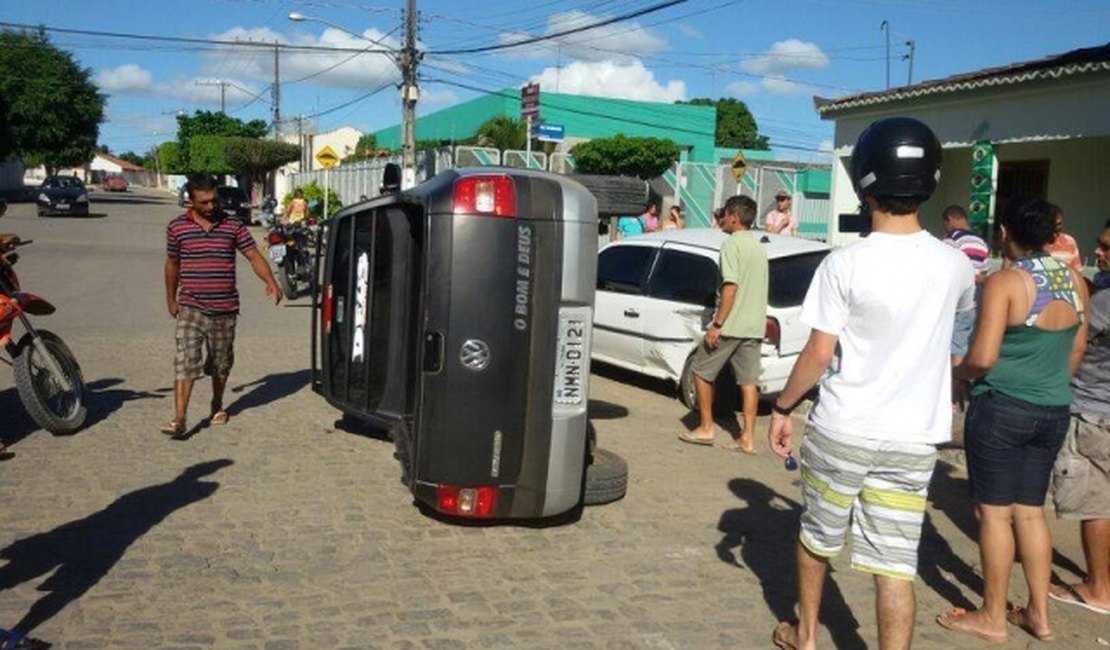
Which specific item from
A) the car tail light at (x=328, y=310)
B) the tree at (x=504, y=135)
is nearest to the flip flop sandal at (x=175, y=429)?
the car tail light at (x=328, y=310)

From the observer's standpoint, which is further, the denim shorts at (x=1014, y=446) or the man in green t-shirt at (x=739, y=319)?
the man in green t-shirt at (x=739, y=319)

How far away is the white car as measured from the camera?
27.7 feet

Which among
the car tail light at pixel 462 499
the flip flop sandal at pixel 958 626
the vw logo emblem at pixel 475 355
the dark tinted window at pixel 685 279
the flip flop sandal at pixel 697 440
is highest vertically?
the dark tinted window at pixel 685 279

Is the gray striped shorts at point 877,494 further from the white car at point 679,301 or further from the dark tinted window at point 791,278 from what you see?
the dark tinted window at point 791,278

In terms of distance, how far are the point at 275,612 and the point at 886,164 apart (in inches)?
118

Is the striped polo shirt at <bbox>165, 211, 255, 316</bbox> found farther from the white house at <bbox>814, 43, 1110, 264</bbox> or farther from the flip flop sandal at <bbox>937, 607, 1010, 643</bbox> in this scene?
the white house at <bbox>814, 43, 1110, 264</bbox>

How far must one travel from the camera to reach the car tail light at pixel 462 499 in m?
5.08

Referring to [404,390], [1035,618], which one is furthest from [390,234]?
[1035,618]

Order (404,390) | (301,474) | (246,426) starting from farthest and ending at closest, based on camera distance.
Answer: (246,426), (301,474), (404,390)

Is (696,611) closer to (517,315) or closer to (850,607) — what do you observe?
(850,607)

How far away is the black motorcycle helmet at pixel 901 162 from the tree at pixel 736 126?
80.8m

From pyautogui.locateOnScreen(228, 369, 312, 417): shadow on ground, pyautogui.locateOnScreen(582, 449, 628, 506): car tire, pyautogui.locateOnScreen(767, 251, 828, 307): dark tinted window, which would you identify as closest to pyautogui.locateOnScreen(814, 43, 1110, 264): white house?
pyautogui.locateOnScreen(767, 251, 828, 307): dark tinted window

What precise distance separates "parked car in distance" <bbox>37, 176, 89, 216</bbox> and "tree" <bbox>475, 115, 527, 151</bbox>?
1520 cm

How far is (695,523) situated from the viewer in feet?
19.0
